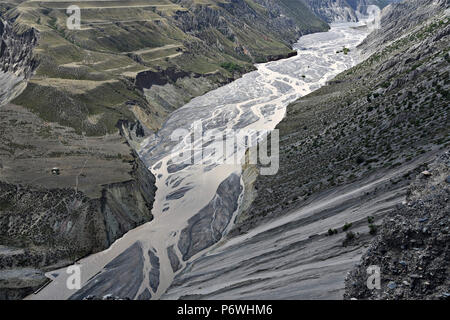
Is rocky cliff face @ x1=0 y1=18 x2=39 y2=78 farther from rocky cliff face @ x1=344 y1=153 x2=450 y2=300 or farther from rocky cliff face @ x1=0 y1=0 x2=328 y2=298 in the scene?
rocky cliff face @ x1=344 y1=153 x2=450 y2=300

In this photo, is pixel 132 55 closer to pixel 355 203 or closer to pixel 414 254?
pixel 355 203

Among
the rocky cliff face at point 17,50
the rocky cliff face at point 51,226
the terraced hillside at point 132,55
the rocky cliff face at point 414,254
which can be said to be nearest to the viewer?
the rocky cliff face at point 414,254

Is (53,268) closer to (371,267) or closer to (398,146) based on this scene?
(371,267)

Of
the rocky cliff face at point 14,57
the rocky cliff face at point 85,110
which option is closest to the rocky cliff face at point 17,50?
the rocky cliff face at point 14,57

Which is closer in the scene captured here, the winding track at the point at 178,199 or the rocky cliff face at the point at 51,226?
the rocky cliff face at the point at 51,226

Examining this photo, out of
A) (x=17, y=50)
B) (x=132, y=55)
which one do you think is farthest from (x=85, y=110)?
(x=132, y=55)

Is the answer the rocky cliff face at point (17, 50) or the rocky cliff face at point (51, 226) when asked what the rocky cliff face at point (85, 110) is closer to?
the rocky cliff face at point (51, 226)

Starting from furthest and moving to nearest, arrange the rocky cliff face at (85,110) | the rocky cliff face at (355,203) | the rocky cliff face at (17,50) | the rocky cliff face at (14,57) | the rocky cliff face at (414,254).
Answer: the rocky cliff face at (17,50) < the rocky cliff face at (14,57) < the rocky cliff face at (85,110) < the rocky cliff face at (355,203) < the rocky cliff face at (414,254)

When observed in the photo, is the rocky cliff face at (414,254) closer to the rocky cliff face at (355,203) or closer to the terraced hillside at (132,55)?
the rocky cliff face at (355,203)

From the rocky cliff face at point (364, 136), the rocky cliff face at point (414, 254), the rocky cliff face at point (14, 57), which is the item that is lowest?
the rocky cliff face at point (414, 254)

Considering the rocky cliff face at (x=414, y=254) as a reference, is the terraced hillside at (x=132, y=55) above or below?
above
